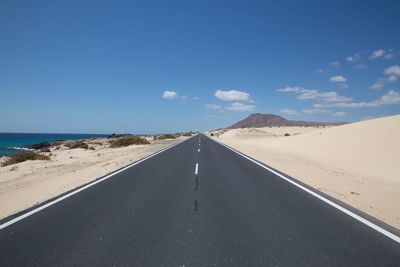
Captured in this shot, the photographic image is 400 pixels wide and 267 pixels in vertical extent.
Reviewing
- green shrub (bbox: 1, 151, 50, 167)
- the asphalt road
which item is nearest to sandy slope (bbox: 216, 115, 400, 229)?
the asphalt road

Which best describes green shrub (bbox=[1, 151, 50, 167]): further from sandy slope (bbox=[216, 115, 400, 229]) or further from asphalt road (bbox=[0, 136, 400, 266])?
sandy slope (bbox=[216, 115, 400, 229])

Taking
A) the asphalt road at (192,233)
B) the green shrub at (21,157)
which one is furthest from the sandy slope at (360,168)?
the green shrub at (21,157)

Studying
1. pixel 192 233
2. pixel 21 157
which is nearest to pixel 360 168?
pixel 192 233

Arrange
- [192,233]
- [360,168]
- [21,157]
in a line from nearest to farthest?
[192,233] → [360,168] → [21,157]

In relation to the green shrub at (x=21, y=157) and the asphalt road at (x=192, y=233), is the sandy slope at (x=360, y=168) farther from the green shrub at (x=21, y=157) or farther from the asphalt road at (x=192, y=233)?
the green shrub at (x=21, y=157)

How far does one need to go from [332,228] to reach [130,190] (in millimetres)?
5880

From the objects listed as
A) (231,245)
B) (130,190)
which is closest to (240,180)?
(130,190)

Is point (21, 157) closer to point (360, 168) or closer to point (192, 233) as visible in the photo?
point (192, 233)

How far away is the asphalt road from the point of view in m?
4.52

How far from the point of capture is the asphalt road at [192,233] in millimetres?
4523

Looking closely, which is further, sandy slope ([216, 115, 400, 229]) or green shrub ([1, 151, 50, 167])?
green shrub ([1, 151, 50, 167])

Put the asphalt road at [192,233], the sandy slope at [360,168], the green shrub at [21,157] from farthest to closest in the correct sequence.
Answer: the green shrub at [21,157]
the sandy slope at [360,168]
the asphalt road at [192,233]

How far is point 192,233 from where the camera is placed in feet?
18.5

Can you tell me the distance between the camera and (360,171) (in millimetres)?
16844
